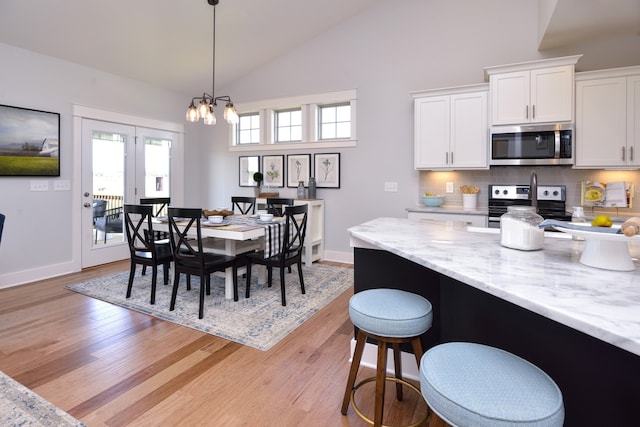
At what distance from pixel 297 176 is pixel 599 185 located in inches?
149

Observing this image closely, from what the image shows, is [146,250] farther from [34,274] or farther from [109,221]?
[109,221]

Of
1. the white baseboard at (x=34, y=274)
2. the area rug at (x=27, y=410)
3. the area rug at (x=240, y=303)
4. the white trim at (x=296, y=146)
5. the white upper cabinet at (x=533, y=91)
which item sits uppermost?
the white upper cabinet at (x=533, y=91)

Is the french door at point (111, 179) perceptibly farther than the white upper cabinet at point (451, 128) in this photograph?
Yes

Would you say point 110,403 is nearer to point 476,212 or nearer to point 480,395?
point 480,395

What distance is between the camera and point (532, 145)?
12.0ft

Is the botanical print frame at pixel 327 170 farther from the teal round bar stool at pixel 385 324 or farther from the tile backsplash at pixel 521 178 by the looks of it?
the teal round bar stool at pixel 385 324

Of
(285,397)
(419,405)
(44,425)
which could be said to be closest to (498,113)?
(419,405)

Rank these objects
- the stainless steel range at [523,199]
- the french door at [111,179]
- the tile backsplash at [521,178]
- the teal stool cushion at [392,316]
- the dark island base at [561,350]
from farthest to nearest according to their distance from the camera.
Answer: the french door at [111,179]
the stainless steel range at [523,199]
the tile backsplash at [521,178]
the teal stool cushion at [392,316]
the dark island base at [561,350]

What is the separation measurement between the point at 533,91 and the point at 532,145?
1.83 ft

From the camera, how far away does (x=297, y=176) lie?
5457 millimetres

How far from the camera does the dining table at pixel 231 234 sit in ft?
10.1

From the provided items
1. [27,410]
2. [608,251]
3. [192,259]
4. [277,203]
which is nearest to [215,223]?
[192,259]

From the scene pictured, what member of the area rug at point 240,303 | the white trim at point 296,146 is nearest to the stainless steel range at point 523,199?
the area rug at point 240,303

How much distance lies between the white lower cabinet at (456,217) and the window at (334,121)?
1725 millimetres
